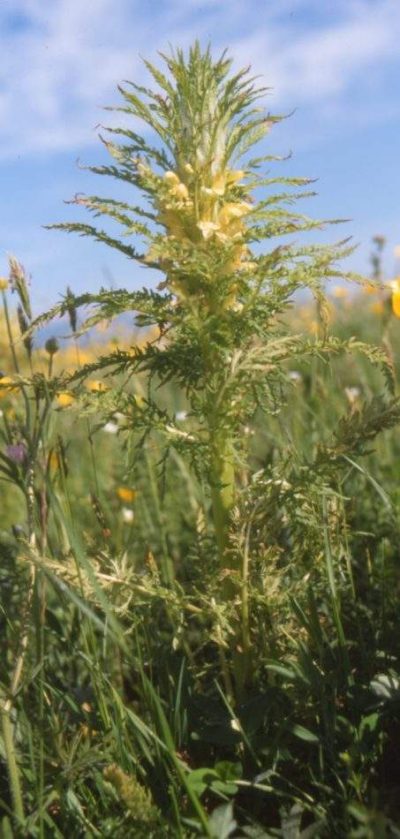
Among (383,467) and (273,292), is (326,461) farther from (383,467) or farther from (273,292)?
(383,467)

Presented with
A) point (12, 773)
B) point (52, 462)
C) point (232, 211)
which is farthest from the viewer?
point (52, 462)

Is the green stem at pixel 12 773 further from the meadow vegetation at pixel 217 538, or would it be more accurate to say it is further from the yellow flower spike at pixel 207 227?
the yellow flower spike at pixel 207 227

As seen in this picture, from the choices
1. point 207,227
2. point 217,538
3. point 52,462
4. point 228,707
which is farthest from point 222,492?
point 52,462

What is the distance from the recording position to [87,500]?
3.80 meters

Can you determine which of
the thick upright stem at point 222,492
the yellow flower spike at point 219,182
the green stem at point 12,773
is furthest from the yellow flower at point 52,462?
the yellow flower spike at point 219,182

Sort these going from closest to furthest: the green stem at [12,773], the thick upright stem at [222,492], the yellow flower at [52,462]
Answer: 1. the green stem at [12,773]
2. the thick upright stem at [222,492]
3. the yellow flower at [52,462]

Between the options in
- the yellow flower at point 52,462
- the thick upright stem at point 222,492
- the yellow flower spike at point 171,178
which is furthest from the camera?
the yellow flower at point 52,462

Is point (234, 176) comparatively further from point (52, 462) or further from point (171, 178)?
point (52, 462)

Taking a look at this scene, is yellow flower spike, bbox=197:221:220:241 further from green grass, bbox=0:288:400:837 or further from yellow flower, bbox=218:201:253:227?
green grass, bbox=0:288:400:837

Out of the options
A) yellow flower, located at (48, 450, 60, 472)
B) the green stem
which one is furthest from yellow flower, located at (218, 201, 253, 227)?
the green stem

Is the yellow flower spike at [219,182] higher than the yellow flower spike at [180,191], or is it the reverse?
the yellow flower spike at [219,182]

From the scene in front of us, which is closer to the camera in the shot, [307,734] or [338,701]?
[307,734]

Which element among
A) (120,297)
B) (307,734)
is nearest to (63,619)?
(307,734)

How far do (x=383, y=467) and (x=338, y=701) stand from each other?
4.12ft
